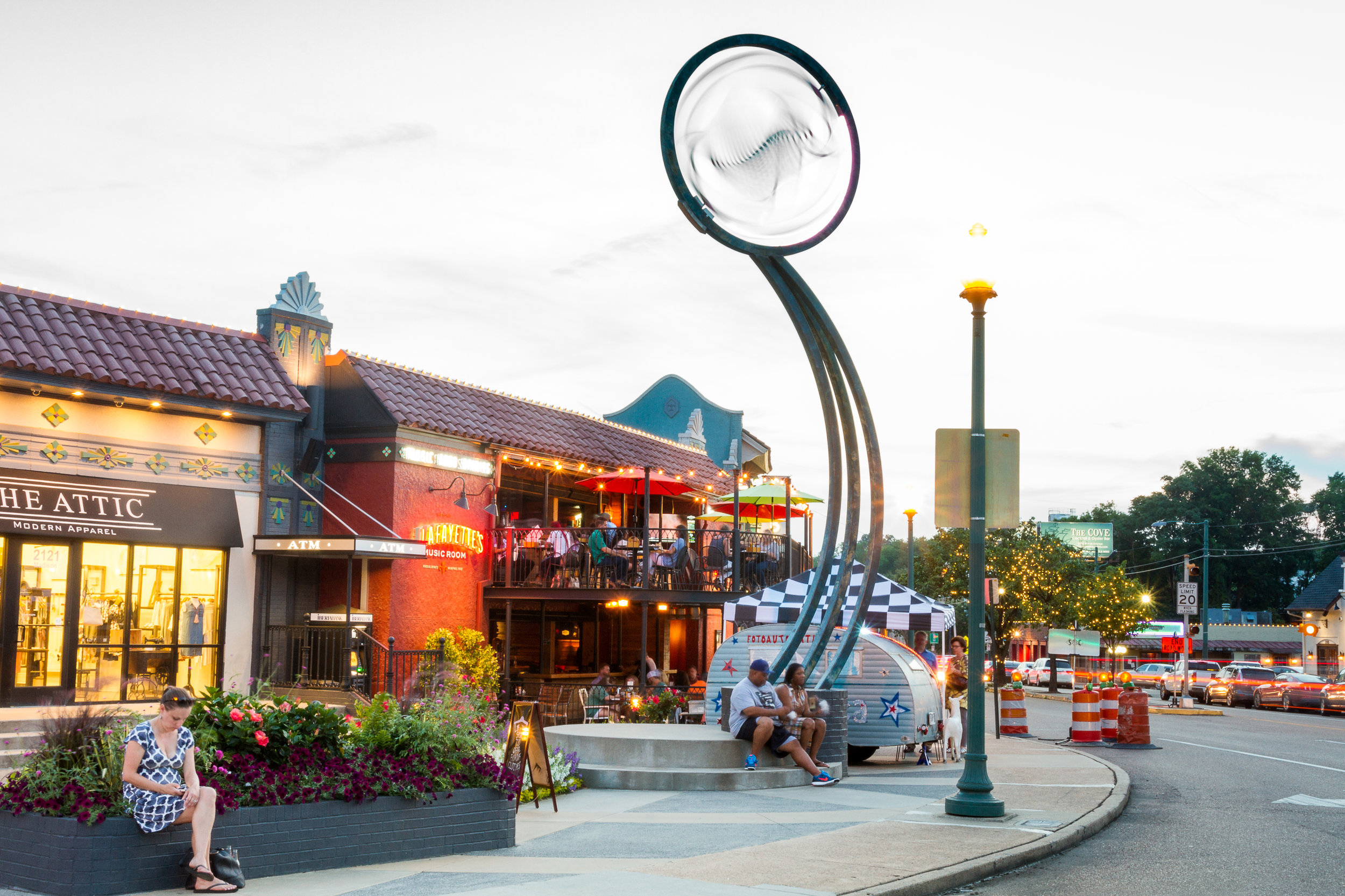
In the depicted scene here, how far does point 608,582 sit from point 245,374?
297 inches

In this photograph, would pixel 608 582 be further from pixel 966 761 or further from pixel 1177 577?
pixel 1177 577

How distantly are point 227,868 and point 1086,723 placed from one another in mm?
17247

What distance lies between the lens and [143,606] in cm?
1823

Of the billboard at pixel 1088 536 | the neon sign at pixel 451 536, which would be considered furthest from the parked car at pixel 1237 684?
the billboard at pixel 1088 536

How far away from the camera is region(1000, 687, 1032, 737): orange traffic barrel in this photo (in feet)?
71.3

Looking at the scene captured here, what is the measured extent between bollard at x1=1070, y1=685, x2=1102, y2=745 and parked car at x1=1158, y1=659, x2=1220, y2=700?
920 inches

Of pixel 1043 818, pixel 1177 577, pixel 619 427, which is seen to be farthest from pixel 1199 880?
pixel 1177 577

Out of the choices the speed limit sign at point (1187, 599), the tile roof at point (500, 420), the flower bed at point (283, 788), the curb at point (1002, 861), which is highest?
the tile roof at point (500, 420)

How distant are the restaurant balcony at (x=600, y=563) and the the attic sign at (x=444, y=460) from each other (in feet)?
3.98

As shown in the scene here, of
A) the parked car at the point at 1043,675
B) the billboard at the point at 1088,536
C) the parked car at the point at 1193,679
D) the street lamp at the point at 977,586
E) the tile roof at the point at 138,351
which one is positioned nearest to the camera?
the street lamp at the point at 977,586

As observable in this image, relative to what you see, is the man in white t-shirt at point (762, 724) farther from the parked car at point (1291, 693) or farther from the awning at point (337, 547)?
the parked car at point (1291, 693)

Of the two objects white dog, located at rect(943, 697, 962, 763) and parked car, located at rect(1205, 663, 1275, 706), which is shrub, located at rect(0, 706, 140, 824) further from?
parked car, located at rect(1205, 663, 1275, 706)

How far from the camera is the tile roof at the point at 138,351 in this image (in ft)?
55.7

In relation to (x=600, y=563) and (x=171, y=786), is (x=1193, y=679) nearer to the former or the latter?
(x=600, y=563)
